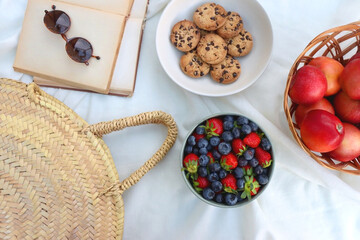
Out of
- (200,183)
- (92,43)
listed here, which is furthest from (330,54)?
(92,43)

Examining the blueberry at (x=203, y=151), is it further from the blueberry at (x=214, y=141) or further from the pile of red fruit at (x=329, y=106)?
the pile of red fruit at (x=329, y=106)

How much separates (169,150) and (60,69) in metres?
0.33

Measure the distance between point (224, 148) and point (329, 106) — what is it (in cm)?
24

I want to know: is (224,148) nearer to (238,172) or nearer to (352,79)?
(238,172)

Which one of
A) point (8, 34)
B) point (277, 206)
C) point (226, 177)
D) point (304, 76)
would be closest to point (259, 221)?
point (277, 206)

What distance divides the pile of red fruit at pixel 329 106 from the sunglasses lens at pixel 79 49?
467 millimetres

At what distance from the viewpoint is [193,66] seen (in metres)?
0.75

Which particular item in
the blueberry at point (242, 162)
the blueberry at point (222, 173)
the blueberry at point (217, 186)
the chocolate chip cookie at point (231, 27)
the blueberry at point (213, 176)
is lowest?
the blueberry at point (217, 186)

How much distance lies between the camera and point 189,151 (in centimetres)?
66

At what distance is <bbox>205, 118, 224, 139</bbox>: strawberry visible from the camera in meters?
0.66

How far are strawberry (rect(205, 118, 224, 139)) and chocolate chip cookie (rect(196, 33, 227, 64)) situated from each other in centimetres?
15

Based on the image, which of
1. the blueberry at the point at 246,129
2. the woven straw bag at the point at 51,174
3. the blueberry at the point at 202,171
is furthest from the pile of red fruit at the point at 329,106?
the woven straw bag at the point at 51,174

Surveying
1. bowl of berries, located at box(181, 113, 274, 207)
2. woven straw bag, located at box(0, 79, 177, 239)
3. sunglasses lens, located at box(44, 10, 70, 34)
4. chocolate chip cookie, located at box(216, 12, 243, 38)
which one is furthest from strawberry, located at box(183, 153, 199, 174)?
sunglasses lens, located at box(44, 10, 70, 34)

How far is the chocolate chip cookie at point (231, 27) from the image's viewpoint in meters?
0.75
